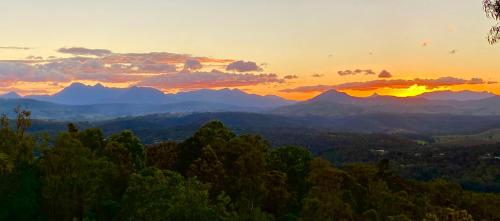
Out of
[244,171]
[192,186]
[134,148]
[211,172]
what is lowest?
[211,172]

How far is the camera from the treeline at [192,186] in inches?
2167

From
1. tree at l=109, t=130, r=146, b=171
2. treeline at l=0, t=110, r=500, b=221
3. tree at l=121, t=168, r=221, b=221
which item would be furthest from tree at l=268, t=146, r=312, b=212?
tree at l=121, t=168, r=221, b=221

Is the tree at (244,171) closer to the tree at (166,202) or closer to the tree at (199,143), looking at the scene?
the tree at (199,143)

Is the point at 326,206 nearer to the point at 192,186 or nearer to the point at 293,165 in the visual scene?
the point at 192,186

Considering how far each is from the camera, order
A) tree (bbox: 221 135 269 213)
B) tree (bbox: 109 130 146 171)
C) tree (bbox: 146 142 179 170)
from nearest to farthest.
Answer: tree (bbox: 221 135 269 213) → tree (bbox: 109 130 146 171) → tree (bbox: 146 142 179 170)

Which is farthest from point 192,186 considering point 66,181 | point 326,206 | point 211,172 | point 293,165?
point 293,165

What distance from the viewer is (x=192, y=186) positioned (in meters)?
54.6

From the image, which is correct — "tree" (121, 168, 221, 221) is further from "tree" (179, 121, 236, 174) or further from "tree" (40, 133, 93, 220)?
"tree" (179, 121, 236, 174)

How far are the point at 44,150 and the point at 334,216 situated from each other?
4185cm

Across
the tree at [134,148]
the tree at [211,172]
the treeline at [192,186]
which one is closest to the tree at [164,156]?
the treeline at [192,186]

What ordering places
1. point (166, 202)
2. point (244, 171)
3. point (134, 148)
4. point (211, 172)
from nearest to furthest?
point (166, 202) → point (244, 171) → point (211, 172) → point (134, 148)

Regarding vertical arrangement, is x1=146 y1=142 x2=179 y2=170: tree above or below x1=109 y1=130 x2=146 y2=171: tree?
below

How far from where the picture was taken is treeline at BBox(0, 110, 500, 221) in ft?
181

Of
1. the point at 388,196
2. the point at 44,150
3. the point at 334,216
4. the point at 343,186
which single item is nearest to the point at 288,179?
the point at 343,186
